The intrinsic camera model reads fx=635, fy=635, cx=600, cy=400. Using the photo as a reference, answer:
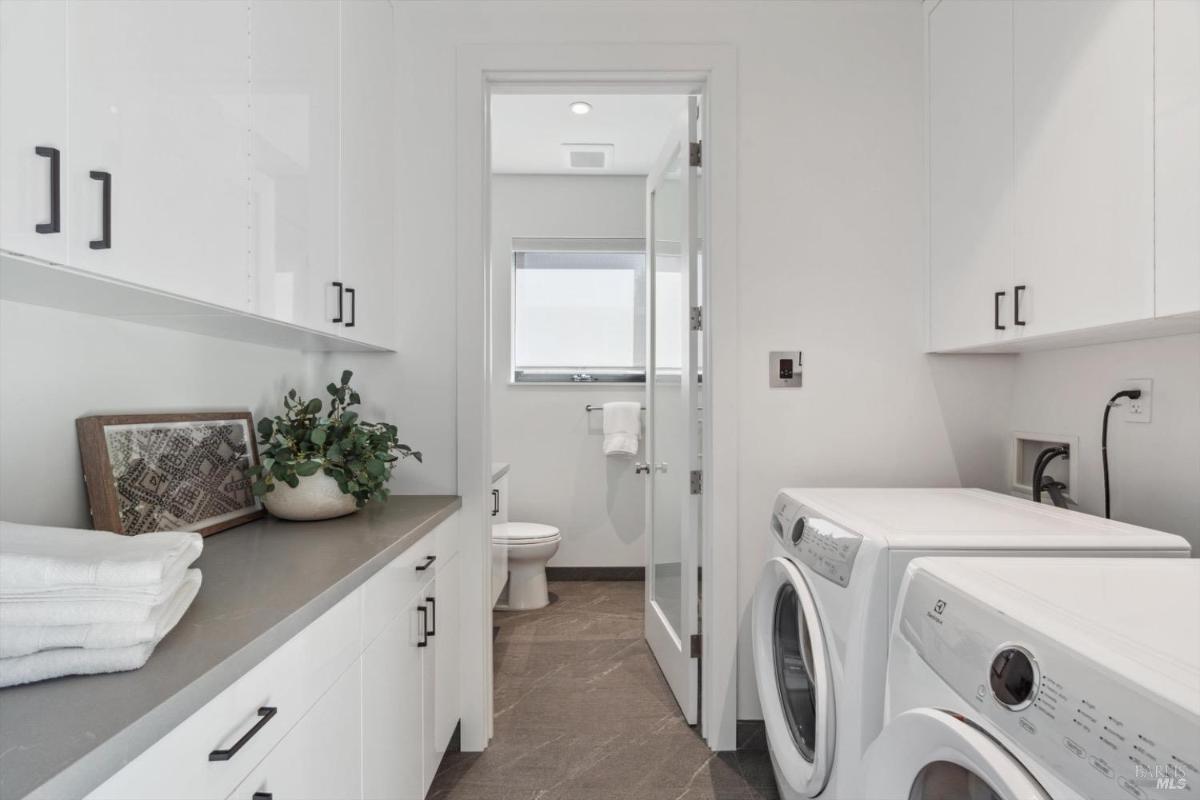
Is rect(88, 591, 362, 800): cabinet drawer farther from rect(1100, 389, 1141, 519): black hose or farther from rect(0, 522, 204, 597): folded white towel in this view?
rect(1100, 389, 1141, 519): black hose

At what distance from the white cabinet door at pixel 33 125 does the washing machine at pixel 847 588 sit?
1.34 m

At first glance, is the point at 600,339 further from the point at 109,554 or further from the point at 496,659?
the point at 109,554

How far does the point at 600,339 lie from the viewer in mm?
3930

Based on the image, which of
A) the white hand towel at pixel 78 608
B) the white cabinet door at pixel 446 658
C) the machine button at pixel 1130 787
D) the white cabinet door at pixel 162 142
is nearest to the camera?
the machine button at pixel 1130 787

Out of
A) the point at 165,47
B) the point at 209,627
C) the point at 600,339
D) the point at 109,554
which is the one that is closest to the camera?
the point at 109,554

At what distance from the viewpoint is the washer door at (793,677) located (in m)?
1.28

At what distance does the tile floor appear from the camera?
1821mm

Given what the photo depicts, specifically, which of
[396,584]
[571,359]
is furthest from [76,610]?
[571,359]

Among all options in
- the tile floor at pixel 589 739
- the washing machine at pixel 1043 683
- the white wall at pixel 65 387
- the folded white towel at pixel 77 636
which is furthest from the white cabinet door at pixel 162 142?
the tile floor at pixel 589 739

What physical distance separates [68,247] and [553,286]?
3220 millimetres

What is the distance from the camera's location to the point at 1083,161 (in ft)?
4.45

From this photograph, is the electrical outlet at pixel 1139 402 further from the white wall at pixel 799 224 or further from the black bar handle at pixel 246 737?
the black bar handle at pixel 246 737

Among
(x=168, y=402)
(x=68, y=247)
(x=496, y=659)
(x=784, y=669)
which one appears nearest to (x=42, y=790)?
(x=68, y=247)

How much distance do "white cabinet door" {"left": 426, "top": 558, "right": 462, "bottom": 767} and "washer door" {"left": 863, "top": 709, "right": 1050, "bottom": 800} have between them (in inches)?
47.0
